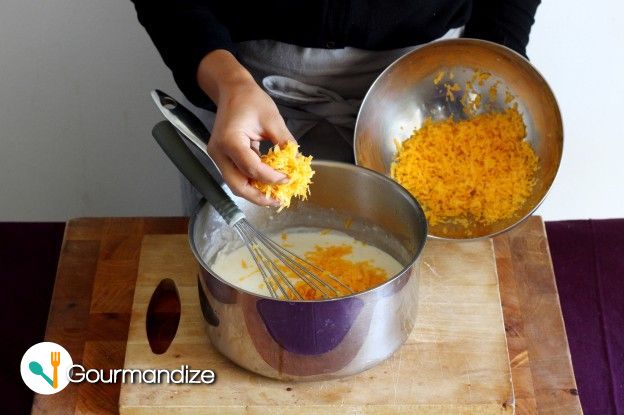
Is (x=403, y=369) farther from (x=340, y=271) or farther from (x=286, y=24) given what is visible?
(x=286, y=24)

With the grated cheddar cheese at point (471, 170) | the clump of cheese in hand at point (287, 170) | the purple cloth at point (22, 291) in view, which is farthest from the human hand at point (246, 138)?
the purple cloth at point (22, 291)

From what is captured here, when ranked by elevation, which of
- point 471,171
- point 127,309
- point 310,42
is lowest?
point 127,309

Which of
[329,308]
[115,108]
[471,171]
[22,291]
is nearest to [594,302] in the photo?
[471,171]

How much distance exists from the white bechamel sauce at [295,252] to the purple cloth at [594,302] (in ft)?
0.85

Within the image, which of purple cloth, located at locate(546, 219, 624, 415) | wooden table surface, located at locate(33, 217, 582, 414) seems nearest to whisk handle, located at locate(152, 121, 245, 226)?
wooden table surface, located at locate(33, 217, 582, 414)

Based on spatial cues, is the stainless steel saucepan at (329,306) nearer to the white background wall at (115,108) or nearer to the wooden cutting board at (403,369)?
the wooden cutting board at (403,369)

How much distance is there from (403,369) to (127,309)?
13.4 inches

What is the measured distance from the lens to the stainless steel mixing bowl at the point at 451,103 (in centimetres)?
112

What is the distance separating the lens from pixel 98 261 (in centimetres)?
117

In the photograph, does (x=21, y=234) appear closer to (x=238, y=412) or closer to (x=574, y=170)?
(x=238, y=412)

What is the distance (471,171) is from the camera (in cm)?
111

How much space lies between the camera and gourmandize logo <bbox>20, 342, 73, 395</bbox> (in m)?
1.00

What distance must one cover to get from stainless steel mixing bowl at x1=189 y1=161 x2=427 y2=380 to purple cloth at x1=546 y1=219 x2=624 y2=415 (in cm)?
25

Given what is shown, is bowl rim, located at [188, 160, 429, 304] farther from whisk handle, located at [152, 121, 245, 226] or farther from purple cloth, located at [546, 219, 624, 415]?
purple cloth, located at [546, 219, 624, 415]
